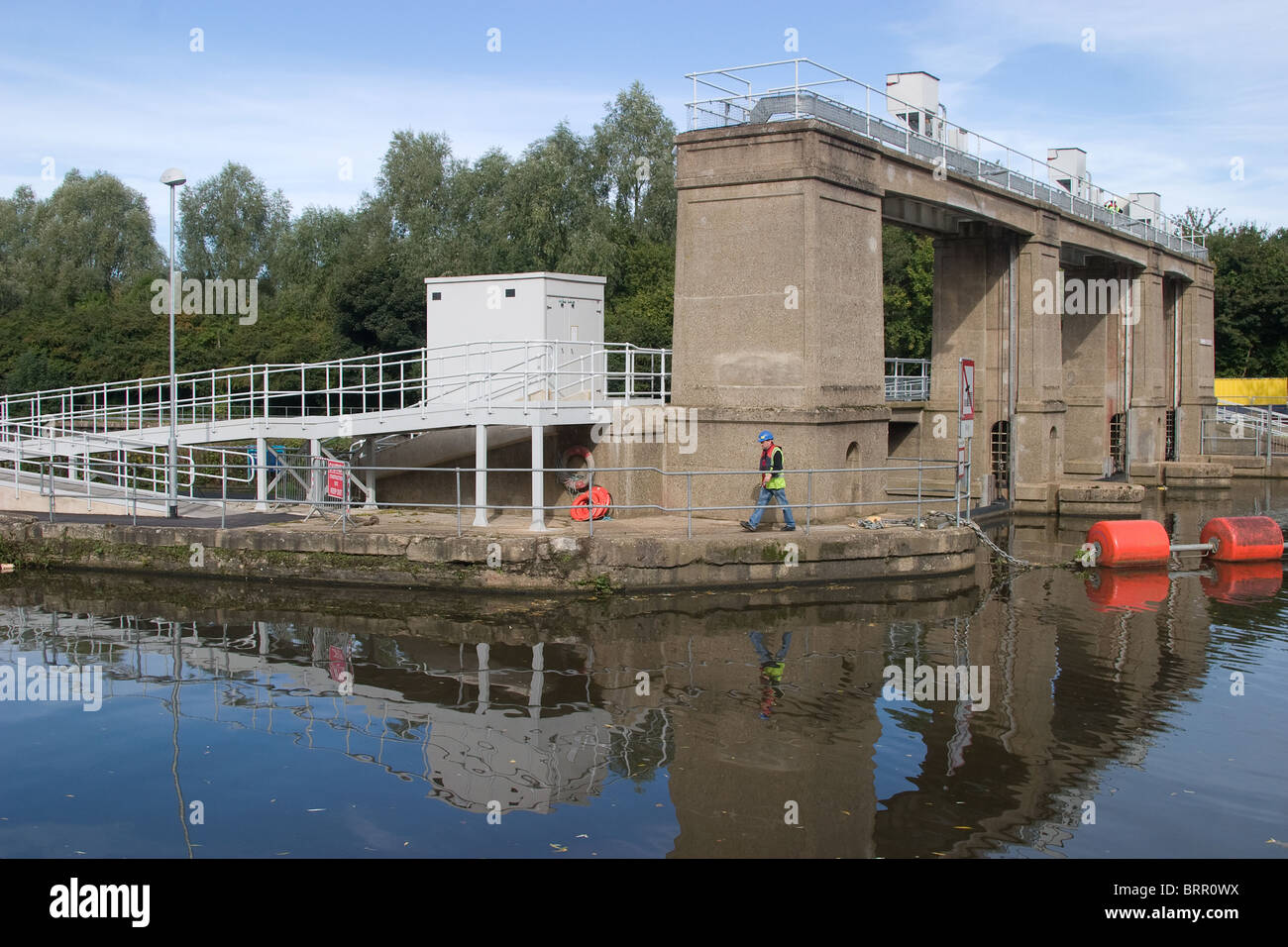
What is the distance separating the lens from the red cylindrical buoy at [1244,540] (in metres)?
20.1

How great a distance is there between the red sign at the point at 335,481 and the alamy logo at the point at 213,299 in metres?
27.8

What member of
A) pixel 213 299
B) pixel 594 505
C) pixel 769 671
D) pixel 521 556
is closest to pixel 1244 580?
pixel 769 671

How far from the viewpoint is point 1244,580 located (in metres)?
18.5

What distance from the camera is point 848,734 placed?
10305 mm

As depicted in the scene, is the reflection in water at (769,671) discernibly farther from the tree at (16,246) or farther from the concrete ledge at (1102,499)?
the tree at (16,246)

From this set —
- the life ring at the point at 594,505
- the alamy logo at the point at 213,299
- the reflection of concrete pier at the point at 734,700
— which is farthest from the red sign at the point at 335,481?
the alamy logo at the point at 213,299

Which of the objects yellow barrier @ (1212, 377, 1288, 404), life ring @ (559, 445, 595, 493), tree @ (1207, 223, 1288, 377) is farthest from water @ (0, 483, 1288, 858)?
tree @ (1207, 223, 1288, 377)

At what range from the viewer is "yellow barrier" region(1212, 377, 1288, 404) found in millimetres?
53250

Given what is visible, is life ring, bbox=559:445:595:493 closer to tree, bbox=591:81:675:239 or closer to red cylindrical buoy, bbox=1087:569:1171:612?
red cylindrical buoy, bbox=1087:569:1171:612

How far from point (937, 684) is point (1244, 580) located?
9.23 metres

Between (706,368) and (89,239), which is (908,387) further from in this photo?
(89,239)

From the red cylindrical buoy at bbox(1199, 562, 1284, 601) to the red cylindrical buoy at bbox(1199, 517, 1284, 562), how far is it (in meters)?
0.14
